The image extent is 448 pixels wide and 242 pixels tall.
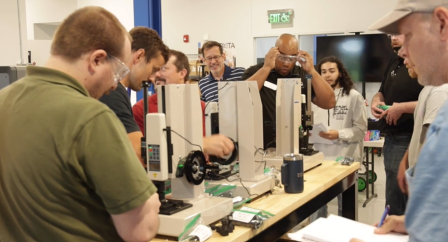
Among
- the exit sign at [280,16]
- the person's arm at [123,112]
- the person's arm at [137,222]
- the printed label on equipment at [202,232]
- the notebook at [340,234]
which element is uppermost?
the exit sign at [280,16]

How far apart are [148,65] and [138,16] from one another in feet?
7.97

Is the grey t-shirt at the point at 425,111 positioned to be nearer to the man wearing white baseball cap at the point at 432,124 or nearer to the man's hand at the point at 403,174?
the man's hand at the point at 403,174

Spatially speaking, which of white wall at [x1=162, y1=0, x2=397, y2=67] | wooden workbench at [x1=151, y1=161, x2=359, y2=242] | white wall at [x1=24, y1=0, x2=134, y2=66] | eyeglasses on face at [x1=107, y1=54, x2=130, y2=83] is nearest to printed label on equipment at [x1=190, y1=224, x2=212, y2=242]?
wooden workbench at [x1=151, y1=161, x2=359, y2=242]

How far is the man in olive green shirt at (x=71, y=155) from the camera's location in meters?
1.02

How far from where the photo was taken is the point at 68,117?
1018mm

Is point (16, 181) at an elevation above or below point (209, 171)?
above

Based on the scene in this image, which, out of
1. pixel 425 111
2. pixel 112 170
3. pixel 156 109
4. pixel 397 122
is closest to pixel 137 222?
pixel 112 170

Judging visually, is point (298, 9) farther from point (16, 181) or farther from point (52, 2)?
point (16, 181)

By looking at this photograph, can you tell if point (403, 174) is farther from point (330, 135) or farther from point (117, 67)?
point (117, 67)

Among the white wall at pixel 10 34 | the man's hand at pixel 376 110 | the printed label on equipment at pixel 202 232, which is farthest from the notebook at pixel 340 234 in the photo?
the white wall at pixel 10 34

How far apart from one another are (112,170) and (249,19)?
678 centimetres

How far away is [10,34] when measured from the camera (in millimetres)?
5184

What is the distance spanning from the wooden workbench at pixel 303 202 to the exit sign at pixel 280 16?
479 cm

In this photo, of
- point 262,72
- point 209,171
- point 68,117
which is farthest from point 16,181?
point 262,72
